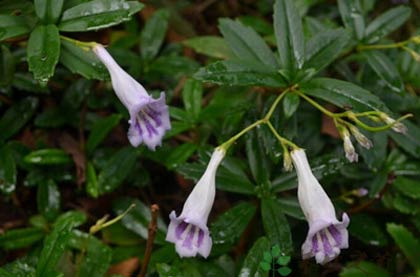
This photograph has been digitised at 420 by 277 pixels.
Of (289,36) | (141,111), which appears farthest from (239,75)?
(141,111)

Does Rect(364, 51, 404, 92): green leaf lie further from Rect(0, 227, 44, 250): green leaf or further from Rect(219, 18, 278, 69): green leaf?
Rect(0, 227, 44, 250): green leaf

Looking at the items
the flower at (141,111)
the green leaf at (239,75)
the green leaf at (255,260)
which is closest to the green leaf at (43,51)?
the flower at (141,111)

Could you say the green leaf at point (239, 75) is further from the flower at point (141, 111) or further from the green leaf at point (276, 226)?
the green leaf at point (276, 226)

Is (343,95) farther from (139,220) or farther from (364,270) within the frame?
(139,220)

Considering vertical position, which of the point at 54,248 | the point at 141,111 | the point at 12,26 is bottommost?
the point at 54,248

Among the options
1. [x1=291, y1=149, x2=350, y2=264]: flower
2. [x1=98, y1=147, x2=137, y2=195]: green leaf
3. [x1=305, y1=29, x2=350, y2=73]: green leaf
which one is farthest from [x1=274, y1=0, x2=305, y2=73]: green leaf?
[x1=98, y1=147, x2=137, y2=195]: green leaf

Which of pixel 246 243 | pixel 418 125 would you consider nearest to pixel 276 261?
pixel 246 243

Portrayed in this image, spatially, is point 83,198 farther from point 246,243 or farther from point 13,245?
point 246,243
